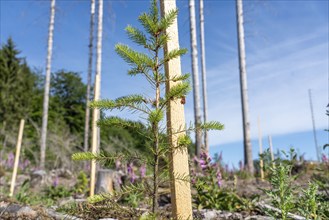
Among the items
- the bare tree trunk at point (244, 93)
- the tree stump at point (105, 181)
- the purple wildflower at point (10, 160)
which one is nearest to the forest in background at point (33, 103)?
the purple wildflower at point (10, 160)

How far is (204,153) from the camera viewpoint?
4.27m

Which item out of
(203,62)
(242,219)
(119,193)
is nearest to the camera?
(119,193)

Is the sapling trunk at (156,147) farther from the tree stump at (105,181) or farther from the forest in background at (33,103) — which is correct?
the forest in background at (33,103)

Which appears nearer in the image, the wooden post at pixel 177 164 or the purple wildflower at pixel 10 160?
the wooden post at pixel 177 164

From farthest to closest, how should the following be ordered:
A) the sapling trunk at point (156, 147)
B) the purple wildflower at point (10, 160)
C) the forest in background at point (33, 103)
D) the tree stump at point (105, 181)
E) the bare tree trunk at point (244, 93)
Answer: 1. the forest in background at point (33, 103)
2. the purple wildflower at point (10, 160)
3. the bare tree trunk at point (244, 93)
4. the tree stump at point (105, 181)
5. the sapling trunk at point (156, 147)

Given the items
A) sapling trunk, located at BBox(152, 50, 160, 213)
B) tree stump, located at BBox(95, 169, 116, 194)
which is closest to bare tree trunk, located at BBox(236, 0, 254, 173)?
tree stump, located at BBox(95, 169, 116, 194)

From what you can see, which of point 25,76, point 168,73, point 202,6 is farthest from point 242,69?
point 25,76

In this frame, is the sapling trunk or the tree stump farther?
the tree stump

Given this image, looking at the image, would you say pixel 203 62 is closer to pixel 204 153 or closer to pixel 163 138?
pixel 204 153

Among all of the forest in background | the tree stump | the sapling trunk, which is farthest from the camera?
the forest in background

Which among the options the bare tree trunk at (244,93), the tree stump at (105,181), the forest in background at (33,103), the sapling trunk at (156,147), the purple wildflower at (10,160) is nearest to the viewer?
the sapling trunk at (156,147)

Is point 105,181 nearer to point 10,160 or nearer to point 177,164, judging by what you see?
point 177,164

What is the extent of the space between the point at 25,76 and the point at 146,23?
3185 centimetres

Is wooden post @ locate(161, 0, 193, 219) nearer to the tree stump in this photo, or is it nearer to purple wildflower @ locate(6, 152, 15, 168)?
the tree stump
